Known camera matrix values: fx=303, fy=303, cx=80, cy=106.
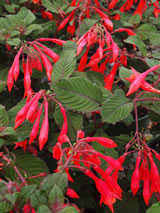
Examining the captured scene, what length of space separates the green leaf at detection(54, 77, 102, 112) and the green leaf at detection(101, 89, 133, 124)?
0.04 m

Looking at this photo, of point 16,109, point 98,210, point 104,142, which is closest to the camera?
point 104,142

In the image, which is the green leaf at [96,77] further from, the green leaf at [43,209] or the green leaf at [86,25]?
the green leaf at [43,209]

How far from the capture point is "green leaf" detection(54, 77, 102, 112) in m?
0.80

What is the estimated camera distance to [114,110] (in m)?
0.84

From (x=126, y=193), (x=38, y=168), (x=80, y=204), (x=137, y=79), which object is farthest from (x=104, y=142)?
(x=80, y=204)

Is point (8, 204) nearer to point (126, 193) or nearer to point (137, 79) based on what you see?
point (137, 79)

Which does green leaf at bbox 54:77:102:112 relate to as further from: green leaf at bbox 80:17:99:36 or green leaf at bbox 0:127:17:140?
green leaf at bbox 80:17:99:36

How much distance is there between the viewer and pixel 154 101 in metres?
0.91

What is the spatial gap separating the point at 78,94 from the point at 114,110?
11 cm

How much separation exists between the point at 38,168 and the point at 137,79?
434 millimetres

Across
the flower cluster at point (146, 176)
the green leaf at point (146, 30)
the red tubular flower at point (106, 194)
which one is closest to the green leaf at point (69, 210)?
the red tubular flower at point (106, 194)

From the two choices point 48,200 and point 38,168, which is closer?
point 48,200

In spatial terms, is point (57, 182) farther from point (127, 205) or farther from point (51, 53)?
A: point (127, 205)

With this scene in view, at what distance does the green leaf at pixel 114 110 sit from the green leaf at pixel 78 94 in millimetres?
38
